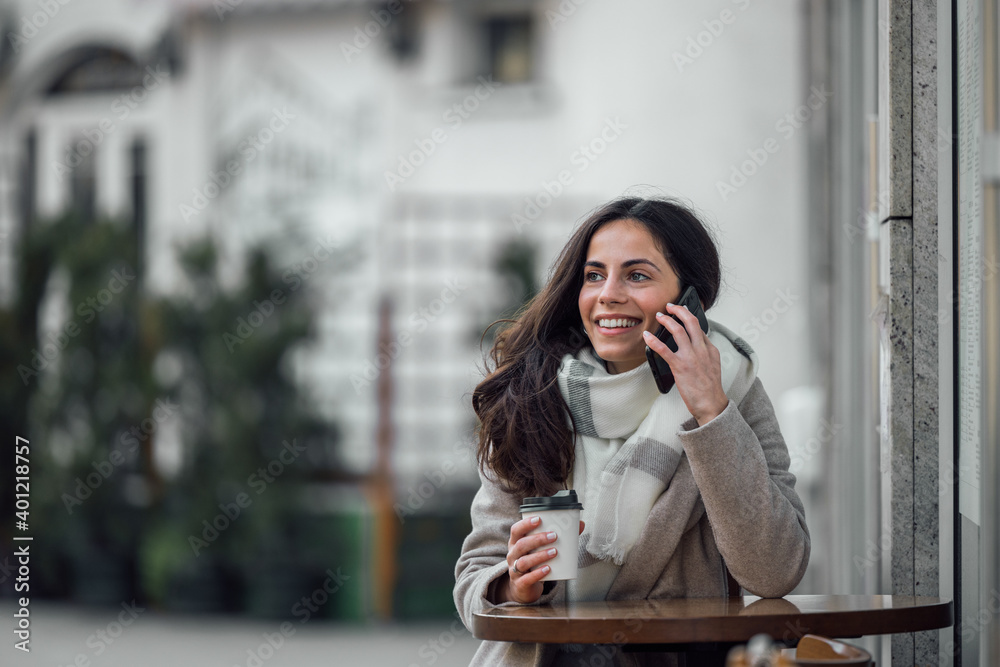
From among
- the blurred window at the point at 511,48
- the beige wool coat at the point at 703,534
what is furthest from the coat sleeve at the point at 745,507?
the blurred window at the point at 511,48

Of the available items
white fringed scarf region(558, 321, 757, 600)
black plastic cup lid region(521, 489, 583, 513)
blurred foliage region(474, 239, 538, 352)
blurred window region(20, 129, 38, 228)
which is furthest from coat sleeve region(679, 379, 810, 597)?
blurred window region(20, 129, 38, 228)

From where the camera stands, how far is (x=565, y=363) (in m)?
2.18

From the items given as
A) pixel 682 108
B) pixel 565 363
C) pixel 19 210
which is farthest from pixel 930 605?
pixel 19 210

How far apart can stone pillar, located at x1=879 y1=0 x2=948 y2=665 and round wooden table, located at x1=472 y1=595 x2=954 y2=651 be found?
1.63ft

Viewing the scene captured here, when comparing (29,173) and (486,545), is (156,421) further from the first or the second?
(486,545)

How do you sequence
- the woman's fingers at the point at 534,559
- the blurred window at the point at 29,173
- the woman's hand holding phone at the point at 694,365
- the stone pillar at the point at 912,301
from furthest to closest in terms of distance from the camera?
the blurred window at the point at 29,173 < the stone pillar at the point at 912,301 < the woman's hand holding phone at the point at 694,365 < the woman's fingers at the point at 534,559

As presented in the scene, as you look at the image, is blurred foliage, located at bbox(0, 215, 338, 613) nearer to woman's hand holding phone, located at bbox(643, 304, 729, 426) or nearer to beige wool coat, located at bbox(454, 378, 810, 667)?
beige wool coat, located at bbox(454, 378, 810, 667)

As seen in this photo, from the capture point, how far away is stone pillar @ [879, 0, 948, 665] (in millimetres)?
2285

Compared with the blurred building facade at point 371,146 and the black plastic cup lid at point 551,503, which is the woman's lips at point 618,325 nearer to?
the black plastic cup lid at point 551,503

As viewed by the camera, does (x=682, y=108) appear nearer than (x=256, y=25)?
Yes

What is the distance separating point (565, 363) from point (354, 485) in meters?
5.06

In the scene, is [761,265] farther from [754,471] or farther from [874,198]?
[754,471]

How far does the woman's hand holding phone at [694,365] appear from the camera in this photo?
190cm

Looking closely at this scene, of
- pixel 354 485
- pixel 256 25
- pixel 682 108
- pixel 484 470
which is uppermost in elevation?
pixel 256 25
